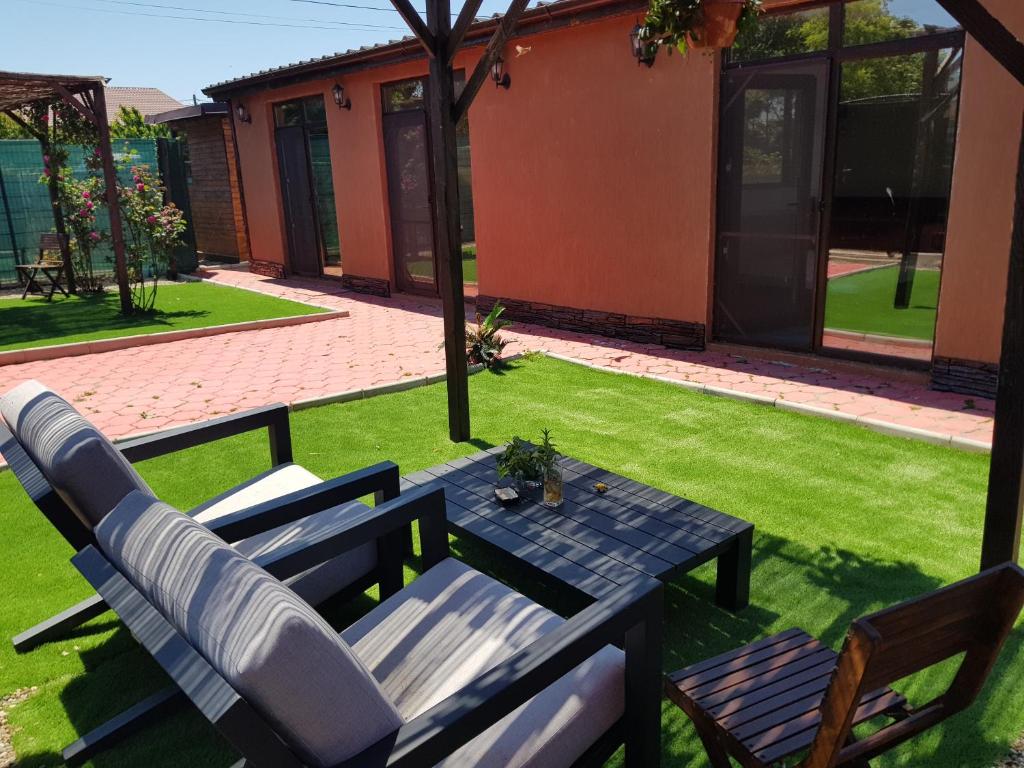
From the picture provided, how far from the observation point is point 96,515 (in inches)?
99.8

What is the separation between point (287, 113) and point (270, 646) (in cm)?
1388

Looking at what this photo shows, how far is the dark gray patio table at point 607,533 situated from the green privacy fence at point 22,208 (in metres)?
12.9

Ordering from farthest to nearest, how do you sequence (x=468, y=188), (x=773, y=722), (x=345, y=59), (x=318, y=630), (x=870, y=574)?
(x=345, y=59), (x=468, y=188), (x=870, y=574), (x=773, y=722), (x=318, y=630)

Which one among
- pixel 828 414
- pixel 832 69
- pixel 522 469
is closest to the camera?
pixel 522 469

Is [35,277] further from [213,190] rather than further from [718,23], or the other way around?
[718,23]

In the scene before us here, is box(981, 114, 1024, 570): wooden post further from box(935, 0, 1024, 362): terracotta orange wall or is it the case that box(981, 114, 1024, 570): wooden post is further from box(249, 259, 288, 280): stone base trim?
box(249, 259, 288, 280): stone base trim

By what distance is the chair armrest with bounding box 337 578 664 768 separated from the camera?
68.3 inches

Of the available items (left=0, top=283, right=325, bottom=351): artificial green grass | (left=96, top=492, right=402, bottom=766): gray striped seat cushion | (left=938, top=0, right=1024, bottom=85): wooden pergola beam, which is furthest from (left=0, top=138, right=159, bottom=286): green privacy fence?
(left=938, top=0, right=1024, bottom=85): wooden pergola beam

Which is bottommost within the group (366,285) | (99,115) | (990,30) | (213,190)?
(366,285)

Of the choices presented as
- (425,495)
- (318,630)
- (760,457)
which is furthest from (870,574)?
(318,630)

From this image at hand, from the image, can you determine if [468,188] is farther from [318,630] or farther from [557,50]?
[318,630]

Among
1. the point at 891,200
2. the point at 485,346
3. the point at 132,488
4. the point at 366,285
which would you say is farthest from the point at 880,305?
the point at 366,285

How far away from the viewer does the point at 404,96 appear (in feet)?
37.3

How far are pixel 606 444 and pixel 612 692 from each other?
3246mm
